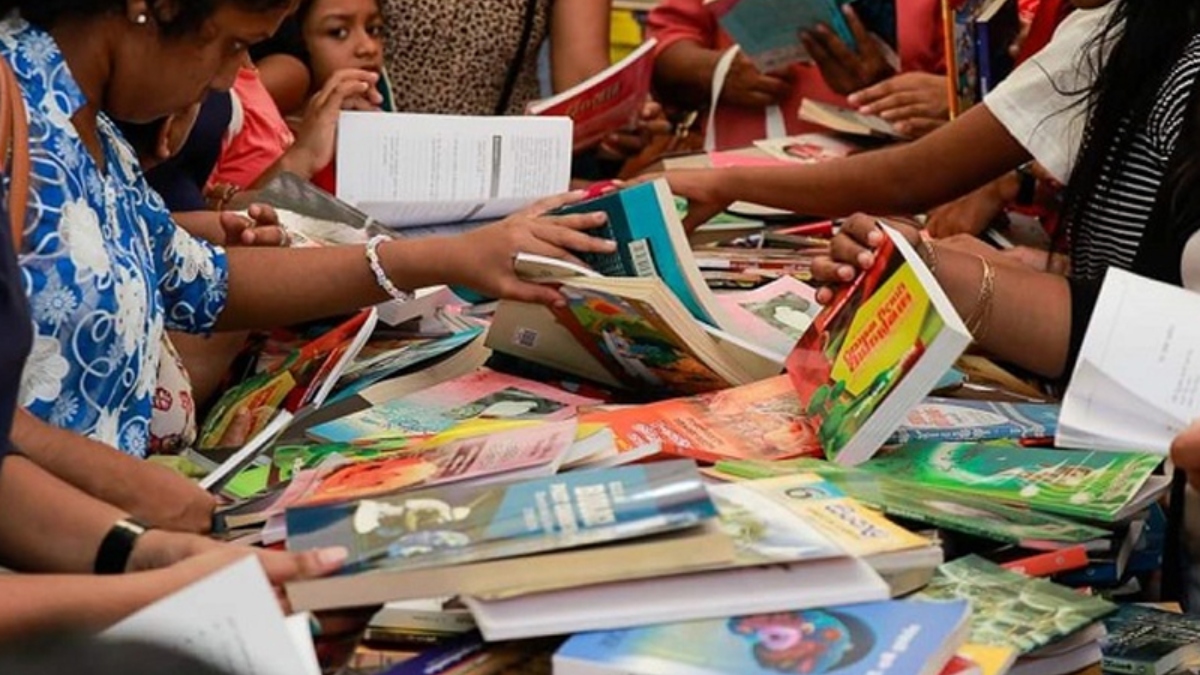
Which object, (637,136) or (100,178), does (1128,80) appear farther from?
(637,136)

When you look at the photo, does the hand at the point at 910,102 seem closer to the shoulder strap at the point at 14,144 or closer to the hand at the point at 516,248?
the hand at the point at 516,248

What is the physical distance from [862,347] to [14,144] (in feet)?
2.49

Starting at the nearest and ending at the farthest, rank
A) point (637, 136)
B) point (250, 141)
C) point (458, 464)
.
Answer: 1. point (458, 464)
2. point (250, 141)
3. point (637, 136)

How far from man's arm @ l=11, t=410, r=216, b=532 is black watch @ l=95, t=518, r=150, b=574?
0.14m

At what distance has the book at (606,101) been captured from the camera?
9.72 feet

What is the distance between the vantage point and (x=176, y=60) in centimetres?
159

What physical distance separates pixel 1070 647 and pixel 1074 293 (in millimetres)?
643

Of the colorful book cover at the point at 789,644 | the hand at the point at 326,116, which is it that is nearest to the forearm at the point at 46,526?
the colorful book cover at the point at 789,644

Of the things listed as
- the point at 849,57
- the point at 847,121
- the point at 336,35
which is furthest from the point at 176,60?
the point at 849,57

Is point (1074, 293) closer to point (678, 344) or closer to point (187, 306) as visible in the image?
point (678, 344)

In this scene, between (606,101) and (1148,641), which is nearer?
(1148,641)

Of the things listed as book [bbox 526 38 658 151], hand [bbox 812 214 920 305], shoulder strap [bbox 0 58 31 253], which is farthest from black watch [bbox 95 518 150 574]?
book [bbox 526 38 658 151]

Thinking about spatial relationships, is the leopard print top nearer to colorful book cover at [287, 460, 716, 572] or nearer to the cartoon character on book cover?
the cartoon character on book cover

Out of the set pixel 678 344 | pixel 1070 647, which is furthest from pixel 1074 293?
pixel 1070 647
